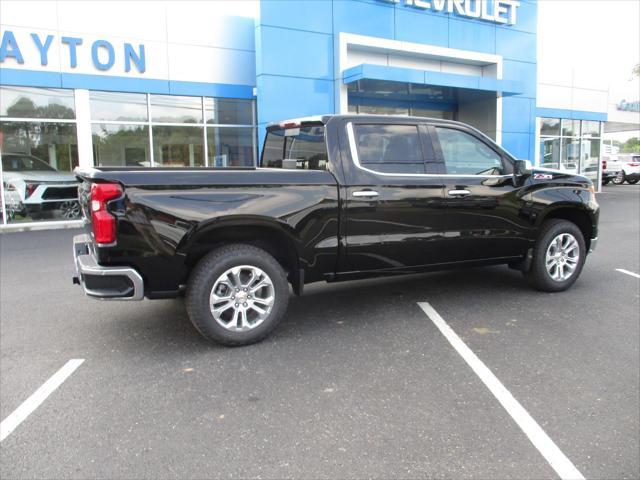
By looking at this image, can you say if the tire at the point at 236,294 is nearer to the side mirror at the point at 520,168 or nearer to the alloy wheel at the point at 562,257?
the side mirror at the point at 520,168

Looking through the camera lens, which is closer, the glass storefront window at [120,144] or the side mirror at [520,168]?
the side mirror at [520,168]

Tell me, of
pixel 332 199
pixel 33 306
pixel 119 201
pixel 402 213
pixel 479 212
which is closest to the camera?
pixel 119 201

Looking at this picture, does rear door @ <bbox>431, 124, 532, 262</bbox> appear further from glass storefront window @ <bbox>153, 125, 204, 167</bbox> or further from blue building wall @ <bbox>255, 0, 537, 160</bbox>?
glass storefront window @ <bbox>153, 125, 204, 167</bbox>

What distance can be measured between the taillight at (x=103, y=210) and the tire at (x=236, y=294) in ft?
2.30

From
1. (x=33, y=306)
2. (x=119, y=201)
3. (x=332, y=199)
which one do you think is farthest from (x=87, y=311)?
(x=332, y=199)

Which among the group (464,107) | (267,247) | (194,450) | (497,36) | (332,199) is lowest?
(194,450)

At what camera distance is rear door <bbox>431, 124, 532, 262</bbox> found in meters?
5.18

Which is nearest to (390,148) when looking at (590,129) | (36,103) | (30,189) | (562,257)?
(562,257)

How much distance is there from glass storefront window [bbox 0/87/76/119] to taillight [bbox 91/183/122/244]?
10.2 metres

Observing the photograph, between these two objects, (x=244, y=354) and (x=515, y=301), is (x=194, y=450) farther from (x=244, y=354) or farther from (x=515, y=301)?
(x=515, y=301)

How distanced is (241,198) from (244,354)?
48.4 inches

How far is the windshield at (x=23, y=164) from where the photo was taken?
12438 millimetres

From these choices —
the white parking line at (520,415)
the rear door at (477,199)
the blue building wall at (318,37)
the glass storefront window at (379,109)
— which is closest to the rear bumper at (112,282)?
the white parking line at (520,415)

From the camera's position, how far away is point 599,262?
769cm
